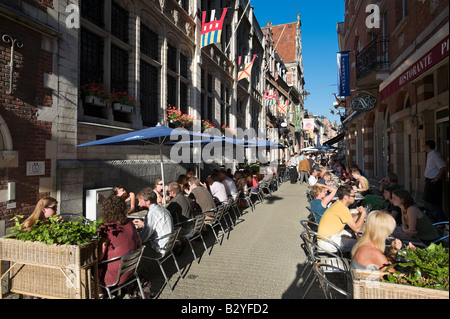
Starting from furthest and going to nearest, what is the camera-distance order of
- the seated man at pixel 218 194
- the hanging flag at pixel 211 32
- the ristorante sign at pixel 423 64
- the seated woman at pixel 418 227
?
the hanging flag at pixel 211 32 < the seated man at pixel 218 194 < the seated woman at pixel 418 227 < the ristorante sign at pixel 423 64

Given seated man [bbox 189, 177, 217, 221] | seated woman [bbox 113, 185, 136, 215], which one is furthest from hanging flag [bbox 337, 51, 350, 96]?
seated woman [bbox 113, 185, 136, 215]

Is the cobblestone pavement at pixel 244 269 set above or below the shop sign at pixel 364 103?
below

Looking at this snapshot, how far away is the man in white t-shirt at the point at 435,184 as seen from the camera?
5.66 metres

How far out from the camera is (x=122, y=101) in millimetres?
7770

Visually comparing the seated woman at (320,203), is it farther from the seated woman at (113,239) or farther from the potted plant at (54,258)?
the potted plant at (54,258)

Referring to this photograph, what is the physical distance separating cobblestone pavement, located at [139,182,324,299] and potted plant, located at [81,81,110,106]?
4.31 meters

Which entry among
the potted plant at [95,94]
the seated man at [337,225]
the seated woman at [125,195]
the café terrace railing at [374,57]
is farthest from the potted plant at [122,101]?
the café terrace railing at [374,57]

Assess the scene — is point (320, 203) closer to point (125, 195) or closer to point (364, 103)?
point (125, 195)

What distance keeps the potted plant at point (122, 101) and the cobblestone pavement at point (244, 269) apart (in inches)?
170

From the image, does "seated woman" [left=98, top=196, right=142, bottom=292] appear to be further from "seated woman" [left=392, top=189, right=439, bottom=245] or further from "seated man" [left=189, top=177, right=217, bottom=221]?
"seated woman" [left=392, top=189, right=439, bottom=245]

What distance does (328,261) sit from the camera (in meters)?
3.72

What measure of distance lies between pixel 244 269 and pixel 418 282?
291 cm
